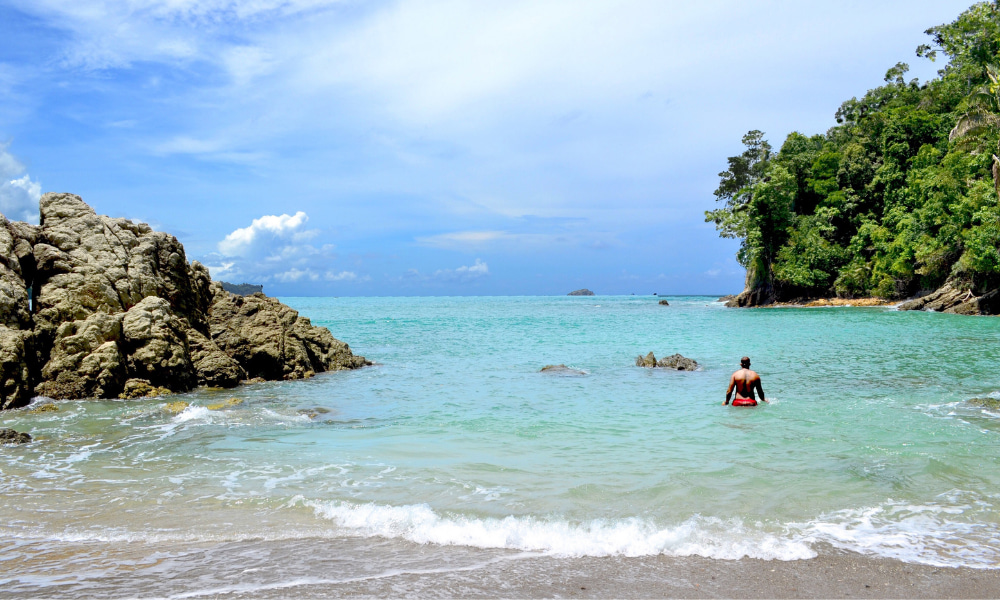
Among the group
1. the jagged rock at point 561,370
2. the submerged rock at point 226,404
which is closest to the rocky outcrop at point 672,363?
the jagged rock at point 561,370

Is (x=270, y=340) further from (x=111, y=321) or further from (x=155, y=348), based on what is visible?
(x=111, y=321)

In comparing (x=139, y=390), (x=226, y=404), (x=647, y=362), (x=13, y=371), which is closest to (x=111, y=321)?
(x=139, y=390)

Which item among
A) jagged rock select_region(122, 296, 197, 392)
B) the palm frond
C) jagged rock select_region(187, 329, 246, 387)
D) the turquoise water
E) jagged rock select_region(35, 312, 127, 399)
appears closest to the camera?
the turquoise water

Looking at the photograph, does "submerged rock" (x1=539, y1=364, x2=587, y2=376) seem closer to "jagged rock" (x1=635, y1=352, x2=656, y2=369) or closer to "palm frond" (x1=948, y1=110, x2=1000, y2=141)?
"jagged rock" (x1=635, y1=352, x2=656, y2=369)

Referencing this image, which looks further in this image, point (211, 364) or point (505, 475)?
point (211, 364)

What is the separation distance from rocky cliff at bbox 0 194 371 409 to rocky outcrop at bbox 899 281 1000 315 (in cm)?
4407

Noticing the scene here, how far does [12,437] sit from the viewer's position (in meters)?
9.61

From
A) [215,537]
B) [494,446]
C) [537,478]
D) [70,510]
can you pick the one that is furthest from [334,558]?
[494,446]

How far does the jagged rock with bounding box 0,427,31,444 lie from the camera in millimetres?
9523

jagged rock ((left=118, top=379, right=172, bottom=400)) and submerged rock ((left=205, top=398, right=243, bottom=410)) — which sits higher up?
jagged rock ((left=118, top=379, right=172, bottom=400))

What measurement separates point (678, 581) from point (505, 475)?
3.37m

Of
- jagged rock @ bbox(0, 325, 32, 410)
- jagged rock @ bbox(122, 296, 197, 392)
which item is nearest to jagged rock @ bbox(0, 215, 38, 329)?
jagged rock @ bbox(0, 325, 32, 410)

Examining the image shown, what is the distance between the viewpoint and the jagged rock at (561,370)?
58.8 feet

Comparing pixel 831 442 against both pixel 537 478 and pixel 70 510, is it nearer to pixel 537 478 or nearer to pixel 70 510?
pixel 537 478
